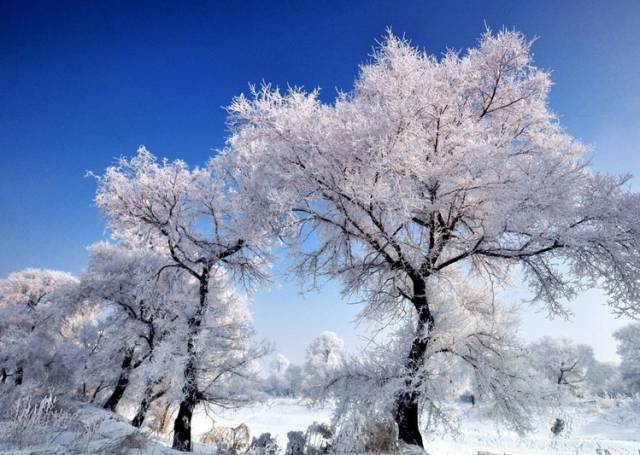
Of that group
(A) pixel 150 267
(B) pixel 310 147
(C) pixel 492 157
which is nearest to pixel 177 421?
(A) pixel 150 267

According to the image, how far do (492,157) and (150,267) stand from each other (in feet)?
38.0

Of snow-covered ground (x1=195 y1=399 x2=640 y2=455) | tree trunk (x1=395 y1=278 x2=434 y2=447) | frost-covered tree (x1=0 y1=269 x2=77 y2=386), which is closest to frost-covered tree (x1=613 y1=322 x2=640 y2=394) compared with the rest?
snow-covered ground (x1=195 y1=399 x2=640 y2=455)

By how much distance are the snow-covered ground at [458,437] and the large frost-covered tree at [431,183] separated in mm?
3357

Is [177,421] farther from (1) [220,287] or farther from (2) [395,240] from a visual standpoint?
(2) [395,240]

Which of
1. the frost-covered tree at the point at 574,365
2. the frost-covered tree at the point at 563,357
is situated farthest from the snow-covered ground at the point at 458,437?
the frost-covered tree at the point at 563,357

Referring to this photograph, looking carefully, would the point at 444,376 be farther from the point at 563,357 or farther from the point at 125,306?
the point at 563,357

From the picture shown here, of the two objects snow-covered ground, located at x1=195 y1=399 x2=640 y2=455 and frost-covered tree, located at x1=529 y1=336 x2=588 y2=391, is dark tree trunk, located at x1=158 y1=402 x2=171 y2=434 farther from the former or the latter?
frost-covered tree, located at x1=529 y1=336 x2=588 y2=391

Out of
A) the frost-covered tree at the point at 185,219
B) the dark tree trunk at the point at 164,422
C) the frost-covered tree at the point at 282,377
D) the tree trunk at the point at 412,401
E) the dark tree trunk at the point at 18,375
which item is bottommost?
the frost-covered tree at the point at 282,377

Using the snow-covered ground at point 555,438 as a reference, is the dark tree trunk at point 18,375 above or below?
above

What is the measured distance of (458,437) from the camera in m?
14.6

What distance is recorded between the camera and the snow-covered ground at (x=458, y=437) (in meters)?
5.10

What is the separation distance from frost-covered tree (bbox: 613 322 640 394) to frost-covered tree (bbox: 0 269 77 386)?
4969 centimetres

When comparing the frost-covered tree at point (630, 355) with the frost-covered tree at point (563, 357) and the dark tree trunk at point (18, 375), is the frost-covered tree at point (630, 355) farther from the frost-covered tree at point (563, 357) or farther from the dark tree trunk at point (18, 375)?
the dark tree trunk at point (18, 375)

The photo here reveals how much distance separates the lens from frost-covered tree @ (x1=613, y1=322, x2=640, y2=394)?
3839cm
